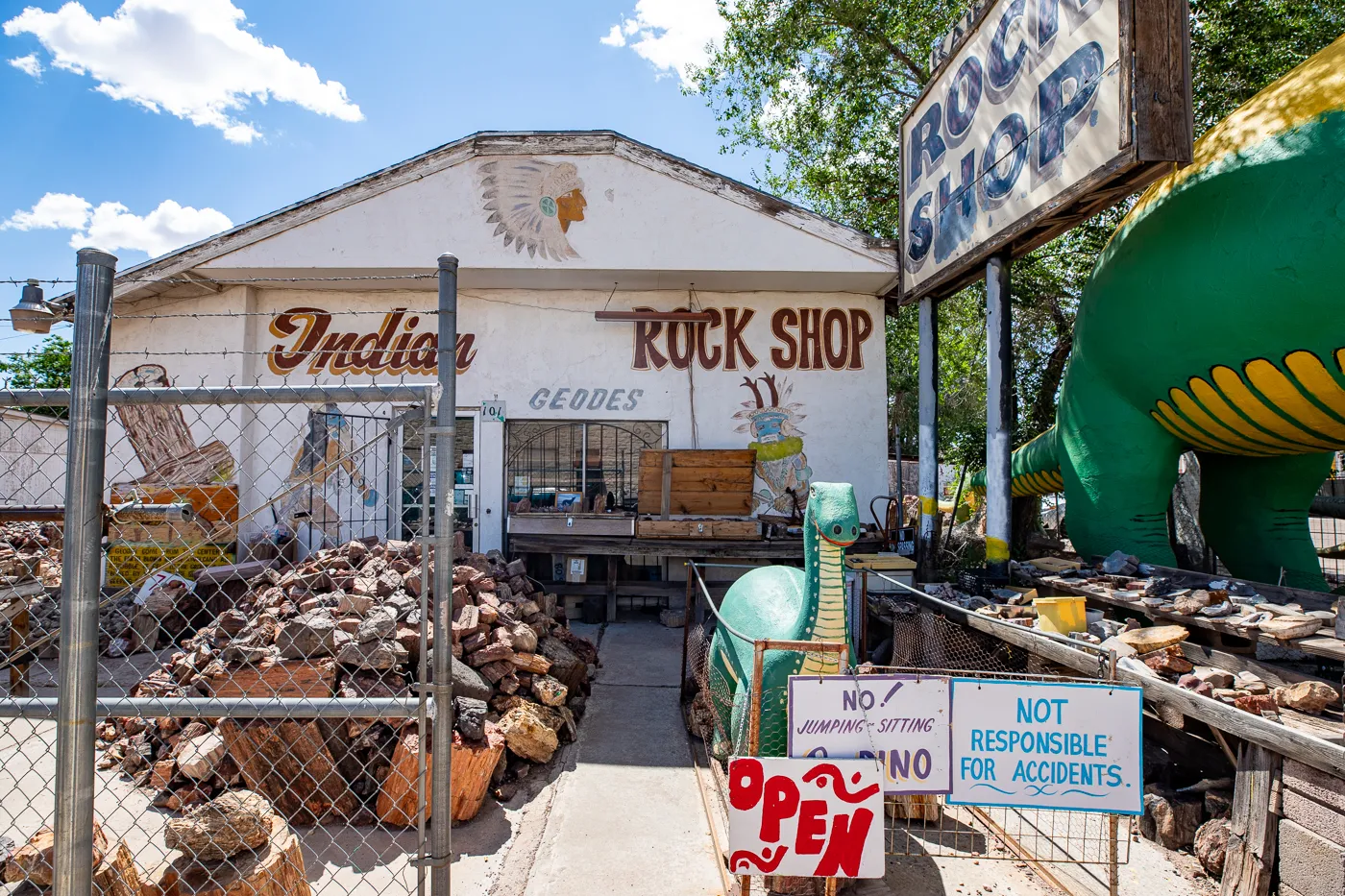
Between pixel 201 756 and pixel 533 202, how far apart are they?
7316 mm

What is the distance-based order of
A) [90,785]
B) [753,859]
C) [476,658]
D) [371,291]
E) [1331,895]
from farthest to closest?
1. [371,291]
2. [476,658]
3. [1331,895]
4. [753,859]
5. [90,785]

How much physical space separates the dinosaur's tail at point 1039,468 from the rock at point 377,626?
21.3ft

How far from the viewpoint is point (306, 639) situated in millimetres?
4668

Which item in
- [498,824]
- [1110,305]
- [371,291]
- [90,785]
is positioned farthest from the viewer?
[371,291]

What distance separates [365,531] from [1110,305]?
941cm

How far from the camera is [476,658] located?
17.1ft

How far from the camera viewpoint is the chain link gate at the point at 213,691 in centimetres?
214

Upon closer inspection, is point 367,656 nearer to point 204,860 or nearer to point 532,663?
point 532,663

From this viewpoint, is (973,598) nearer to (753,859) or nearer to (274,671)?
(753,859)

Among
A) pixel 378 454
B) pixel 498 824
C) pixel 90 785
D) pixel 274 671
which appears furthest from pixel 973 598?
pixel 378 454

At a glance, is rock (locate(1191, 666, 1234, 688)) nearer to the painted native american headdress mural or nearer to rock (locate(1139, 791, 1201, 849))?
rock (locate(1139, 791, 1201, 849))

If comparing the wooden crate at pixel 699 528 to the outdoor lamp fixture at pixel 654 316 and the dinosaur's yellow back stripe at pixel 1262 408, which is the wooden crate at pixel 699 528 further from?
the dinosaur's yellow back stripe at pixel 1262 408

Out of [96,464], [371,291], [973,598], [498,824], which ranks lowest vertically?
[498,824]

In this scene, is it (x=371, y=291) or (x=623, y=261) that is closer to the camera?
(x=623, y=261)
